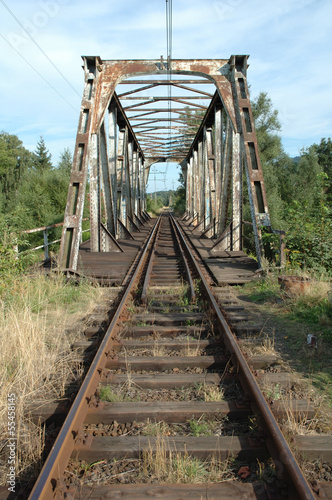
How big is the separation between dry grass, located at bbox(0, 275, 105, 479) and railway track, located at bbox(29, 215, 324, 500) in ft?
0.95

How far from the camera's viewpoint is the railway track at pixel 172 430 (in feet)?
6.78

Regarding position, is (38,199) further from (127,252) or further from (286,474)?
(286,474)

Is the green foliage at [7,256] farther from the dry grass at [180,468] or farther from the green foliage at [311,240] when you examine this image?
the green foliage at [311,240]

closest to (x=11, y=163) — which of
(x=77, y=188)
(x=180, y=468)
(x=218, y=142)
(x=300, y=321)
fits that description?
(x=218, y=142)

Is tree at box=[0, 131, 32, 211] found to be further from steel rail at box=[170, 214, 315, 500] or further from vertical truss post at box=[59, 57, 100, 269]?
steel rail at box=[170, 214, 315, 500]

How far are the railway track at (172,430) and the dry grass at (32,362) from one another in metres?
0.29

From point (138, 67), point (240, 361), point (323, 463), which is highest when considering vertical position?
point (138, 67)

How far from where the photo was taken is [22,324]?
4.15m

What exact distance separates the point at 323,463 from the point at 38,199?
15845 millimetres

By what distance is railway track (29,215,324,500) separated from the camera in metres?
2.07

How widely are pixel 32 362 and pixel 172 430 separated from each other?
5.22 ft

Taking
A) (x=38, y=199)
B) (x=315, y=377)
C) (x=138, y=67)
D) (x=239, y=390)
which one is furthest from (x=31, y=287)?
(x=38, y=199)

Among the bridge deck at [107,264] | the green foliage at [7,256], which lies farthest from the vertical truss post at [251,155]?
the green foliage at [7,256]

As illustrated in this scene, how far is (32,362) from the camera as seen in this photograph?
11.6ft
